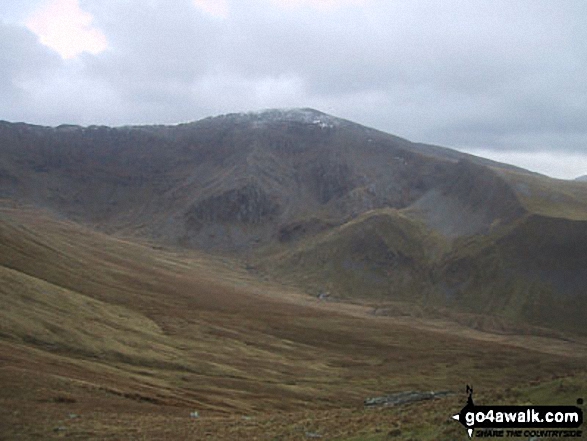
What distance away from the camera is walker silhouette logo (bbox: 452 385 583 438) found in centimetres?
1791

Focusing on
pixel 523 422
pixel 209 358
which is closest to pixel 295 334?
pixel 209 358

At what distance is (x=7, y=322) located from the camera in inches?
2409

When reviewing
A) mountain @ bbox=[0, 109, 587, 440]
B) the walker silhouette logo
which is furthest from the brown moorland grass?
the walker silhouette logo

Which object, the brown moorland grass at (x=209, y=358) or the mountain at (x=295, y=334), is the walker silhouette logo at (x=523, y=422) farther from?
the mountain at (x=295, y=334)

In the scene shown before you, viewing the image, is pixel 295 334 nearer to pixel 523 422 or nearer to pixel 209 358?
pixel 209 358

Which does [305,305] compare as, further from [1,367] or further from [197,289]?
[1,367]

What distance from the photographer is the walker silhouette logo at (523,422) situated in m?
17.9

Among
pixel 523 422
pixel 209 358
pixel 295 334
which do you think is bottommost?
pixel 295 334

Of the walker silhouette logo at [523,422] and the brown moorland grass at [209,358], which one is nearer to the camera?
the walker silhouette logo at [523,422]

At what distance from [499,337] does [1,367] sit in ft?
373

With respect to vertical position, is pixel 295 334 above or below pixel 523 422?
below

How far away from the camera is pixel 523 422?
61.0 feet

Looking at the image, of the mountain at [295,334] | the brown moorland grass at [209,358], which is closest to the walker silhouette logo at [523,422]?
the brown moorland grass at [209,358]

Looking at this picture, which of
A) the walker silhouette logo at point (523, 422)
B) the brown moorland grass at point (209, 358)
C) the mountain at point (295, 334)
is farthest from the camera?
the mountain at point (295, 334)
